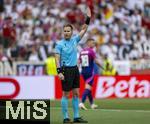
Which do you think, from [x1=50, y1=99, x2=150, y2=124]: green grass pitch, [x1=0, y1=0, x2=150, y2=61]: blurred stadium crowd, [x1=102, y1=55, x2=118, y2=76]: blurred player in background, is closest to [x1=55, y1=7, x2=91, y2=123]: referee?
[x1=50, y1=99, x2=150, y2=124]: green grass pitch

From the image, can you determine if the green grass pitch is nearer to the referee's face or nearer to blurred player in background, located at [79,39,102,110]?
blurred player in background, located at [79,39,102,110]

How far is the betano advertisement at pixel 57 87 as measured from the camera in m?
23.2

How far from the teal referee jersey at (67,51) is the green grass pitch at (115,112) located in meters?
1.33

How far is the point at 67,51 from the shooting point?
15055mm

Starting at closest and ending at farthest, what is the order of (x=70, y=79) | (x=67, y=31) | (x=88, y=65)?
(x=67, y=31), (x=70, y=79), (x=88, y=65)

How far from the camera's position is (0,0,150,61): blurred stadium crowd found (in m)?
29.1

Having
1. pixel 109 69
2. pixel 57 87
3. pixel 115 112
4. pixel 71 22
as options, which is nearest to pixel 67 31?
pixel 115 112

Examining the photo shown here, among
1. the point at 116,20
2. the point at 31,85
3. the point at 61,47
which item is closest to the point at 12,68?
the point at 31,85

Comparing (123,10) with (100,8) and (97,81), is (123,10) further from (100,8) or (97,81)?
(97,81)

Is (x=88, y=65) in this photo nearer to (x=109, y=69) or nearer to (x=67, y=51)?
(x=67, y=51)

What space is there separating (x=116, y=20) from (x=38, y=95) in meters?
8.73

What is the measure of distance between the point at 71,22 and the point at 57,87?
319 inches

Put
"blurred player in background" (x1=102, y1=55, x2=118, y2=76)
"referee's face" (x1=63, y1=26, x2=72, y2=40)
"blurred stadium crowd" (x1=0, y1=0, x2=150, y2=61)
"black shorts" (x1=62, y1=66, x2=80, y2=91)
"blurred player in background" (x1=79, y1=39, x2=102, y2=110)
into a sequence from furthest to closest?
"blurred stadium crowd" (x1=0, y1=0, x2=150, y2=61) → "blurred player in background" (x1=102, y1=55, x2=118, y2=76) → "blurred player in background" (x1=79, y1=39, x2=102, y2=110) → "black shorts" (x1=62, y1=66, x2=80, y2=91) → "referee's face" (x1=63, y1=26, x2=72, y2=40)

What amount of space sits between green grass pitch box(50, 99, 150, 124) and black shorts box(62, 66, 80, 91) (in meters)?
0.79
